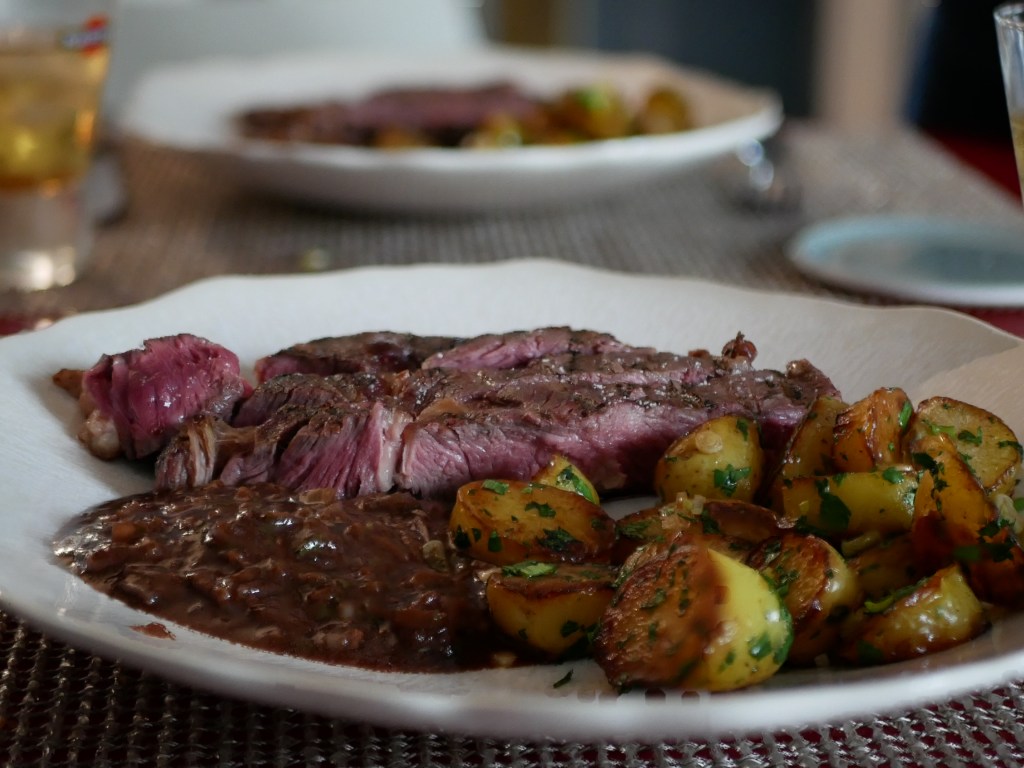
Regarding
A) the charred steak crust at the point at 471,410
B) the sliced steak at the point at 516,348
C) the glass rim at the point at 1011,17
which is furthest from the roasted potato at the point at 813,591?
the glass rim at the point at 1011,17

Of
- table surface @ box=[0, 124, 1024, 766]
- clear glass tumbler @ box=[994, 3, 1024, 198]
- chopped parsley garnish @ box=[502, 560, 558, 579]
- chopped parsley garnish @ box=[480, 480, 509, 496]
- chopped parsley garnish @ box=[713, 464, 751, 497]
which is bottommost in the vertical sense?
table surface @ box=[0, 124, 1024, 766]

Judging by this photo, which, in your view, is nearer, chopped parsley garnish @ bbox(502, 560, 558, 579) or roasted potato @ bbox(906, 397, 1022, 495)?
chopped parsley garnish @ bbox(502, 560, 558, 579)

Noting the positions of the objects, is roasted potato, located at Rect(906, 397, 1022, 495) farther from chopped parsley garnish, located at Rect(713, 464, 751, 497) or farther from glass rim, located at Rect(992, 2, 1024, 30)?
glass rim, located at Rect(992, 2, 1024, 30)

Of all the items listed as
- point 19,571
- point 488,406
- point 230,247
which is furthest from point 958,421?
point 230,247

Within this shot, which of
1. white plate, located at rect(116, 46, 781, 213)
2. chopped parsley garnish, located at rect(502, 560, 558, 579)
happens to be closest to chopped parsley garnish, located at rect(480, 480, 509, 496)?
chopped parsley garnish, located at rect(502, 560, 558, 579)

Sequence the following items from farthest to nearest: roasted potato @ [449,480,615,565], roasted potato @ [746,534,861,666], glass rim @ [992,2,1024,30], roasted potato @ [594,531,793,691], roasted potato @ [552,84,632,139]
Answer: roasted potato @ [552,84,632,139] < glass rim @ [992,2,1024,30] < roasted potato @ [449,480,615,565] < roasted potato @ [746,534,861,666] < roasted potato @ [594,531,793,691]

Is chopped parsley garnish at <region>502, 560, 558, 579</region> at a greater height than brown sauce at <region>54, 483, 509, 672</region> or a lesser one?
greater
